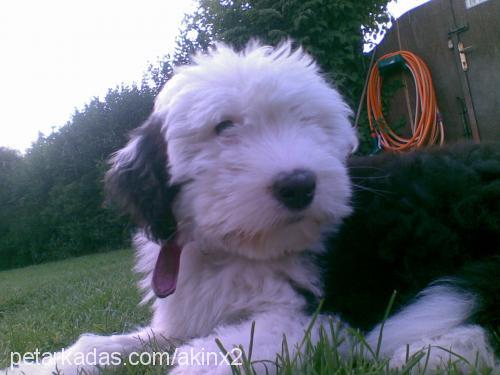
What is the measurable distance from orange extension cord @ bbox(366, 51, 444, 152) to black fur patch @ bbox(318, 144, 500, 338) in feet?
15.9

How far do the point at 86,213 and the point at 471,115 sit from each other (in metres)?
8.94

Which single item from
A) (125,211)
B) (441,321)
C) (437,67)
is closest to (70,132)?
(437,67)

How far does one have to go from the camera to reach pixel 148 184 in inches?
84.4

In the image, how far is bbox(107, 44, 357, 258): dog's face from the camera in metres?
1.82

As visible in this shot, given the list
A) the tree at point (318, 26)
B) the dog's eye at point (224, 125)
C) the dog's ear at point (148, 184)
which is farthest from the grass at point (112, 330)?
the tree at point (318, 26)

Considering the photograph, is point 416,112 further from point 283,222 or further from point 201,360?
point 201,360

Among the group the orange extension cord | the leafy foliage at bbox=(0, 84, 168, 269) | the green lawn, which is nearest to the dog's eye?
the green lawn

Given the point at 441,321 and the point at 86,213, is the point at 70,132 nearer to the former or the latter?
the point at 86,213

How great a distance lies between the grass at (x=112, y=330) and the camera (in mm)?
1420

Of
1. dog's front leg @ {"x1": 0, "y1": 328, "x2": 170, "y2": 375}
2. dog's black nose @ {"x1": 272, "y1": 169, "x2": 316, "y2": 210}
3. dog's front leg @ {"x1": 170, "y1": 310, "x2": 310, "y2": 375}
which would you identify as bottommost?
dog's front leg @ {"x1": 0, "y1": 328, "x2": 170, "y2": 375}

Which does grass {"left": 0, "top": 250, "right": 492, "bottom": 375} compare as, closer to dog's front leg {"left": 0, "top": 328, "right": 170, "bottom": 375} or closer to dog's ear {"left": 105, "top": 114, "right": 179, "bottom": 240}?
dog's front leg {"left": 0, "top": 328, "right": 170, "bottom": 375}

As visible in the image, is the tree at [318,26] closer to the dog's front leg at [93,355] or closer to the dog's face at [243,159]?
the dog's face at [243,159]

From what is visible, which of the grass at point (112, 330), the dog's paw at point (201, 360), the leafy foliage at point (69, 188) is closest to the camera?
the grass at point (112, 330)

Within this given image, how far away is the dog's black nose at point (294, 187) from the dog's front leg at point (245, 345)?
43 cm
